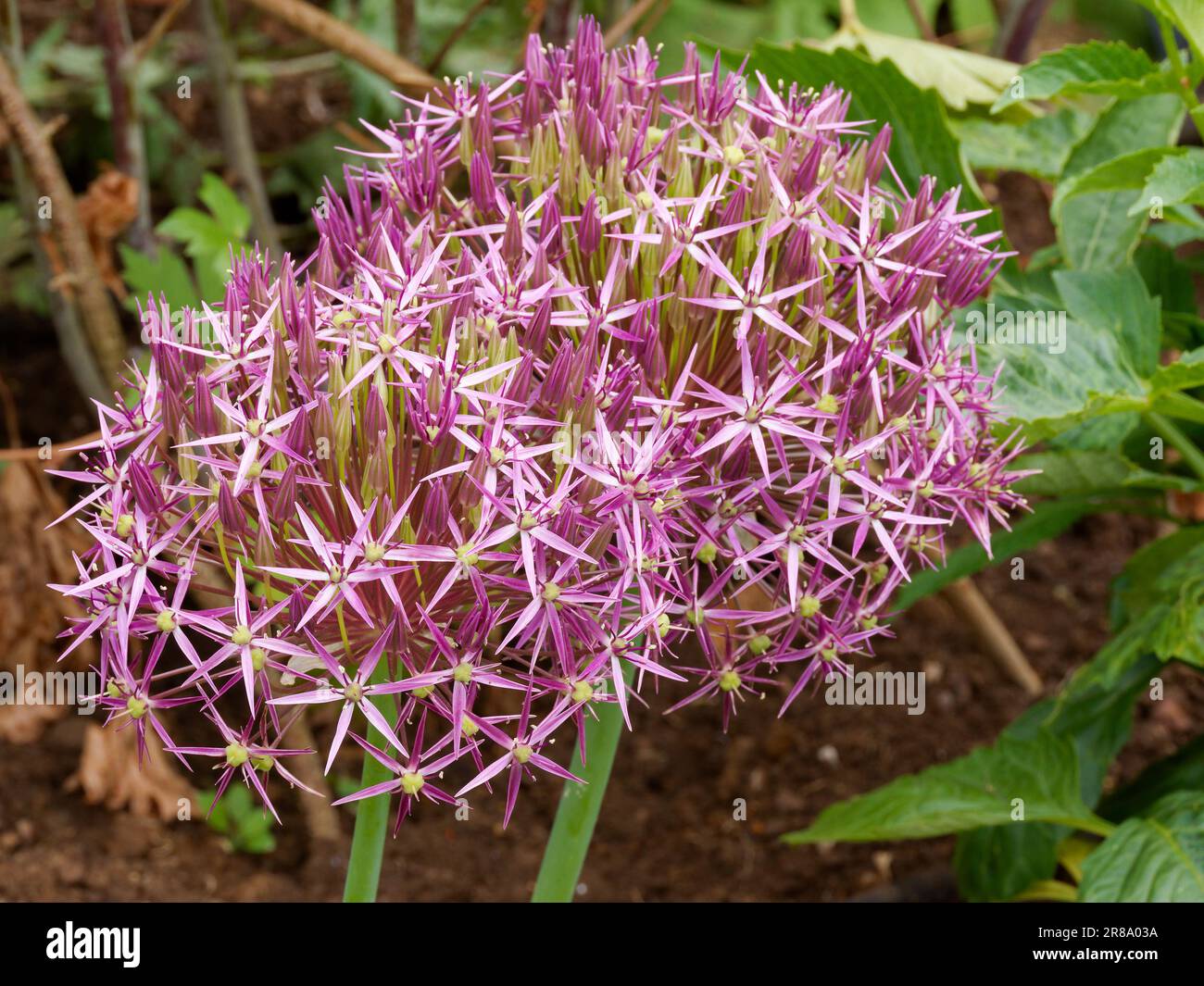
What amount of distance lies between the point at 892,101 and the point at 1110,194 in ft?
1.07

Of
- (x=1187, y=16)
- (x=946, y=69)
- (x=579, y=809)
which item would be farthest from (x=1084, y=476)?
(x=579, y=809)

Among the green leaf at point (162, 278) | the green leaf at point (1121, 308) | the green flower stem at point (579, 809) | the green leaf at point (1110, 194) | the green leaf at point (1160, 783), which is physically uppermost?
the green leaf at point (1110, 194)

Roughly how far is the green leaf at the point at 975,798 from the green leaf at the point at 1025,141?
0.69m

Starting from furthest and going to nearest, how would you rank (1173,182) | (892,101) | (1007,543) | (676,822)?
(676,822), (1007,543), (892,101), (1173,182)

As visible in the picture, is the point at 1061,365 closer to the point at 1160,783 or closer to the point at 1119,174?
the point at 1119,174

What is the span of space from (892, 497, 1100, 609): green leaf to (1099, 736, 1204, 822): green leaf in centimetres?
31

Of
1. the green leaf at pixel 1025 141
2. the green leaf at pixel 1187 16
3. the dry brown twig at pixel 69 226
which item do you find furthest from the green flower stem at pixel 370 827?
the green leaf at pixel 1025 141

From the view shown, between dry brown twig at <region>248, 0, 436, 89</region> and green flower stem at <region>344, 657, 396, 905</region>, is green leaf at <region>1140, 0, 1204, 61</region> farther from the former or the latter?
green flower stem at <region>344, 657, 396, 905</region>

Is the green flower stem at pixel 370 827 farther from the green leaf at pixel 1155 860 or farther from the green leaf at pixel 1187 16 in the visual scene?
the green leaf at pixel 1187 16

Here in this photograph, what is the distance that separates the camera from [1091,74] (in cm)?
125

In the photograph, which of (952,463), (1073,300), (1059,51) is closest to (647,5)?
(1059,51)

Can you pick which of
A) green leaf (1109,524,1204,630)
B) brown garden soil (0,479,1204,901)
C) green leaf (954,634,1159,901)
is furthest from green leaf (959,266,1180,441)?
brown garden soil (0,479,1204,901)

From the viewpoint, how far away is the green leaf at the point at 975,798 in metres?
1.32
